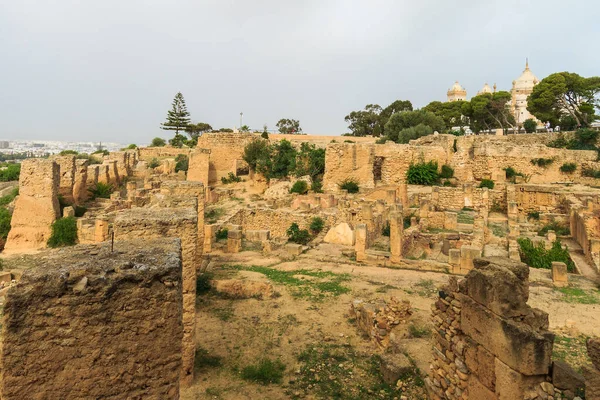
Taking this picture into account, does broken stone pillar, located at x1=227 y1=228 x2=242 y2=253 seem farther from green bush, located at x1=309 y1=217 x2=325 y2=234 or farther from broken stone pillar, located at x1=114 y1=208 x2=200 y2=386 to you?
broken stone pillar, located at x1=114 y1=208 x2=200 y2=386

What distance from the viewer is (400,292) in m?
8.93

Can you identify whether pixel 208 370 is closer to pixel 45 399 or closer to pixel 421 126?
pixel 45 399

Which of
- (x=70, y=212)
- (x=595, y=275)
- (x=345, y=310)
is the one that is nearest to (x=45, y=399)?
(x=345, y=310)

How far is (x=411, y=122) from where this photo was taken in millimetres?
35125

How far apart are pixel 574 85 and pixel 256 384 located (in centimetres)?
3709

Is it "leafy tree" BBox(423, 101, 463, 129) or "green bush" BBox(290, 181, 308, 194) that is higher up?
"leafy tree" BBox(423, 101, 463, 129)

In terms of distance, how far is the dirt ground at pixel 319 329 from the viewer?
17.1 feet

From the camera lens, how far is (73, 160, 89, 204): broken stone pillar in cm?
1687

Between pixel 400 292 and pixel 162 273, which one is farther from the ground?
pixel 162 273

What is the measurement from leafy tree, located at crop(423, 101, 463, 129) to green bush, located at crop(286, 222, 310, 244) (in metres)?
35.6

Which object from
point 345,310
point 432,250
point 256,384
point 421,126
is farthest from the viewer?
point 421,126

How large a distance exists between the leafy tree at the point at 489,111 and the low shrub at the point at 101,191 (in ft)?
112

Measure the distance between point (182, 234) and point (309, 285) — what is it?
188 inches

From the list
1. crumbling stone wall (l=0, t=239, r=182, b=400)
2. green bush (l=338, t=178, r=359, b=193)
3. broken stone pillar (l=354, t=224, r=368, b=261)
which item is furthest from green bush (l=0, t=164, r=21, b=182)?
crumbling stone wall (l=0, t=239, r=182, b=400)
